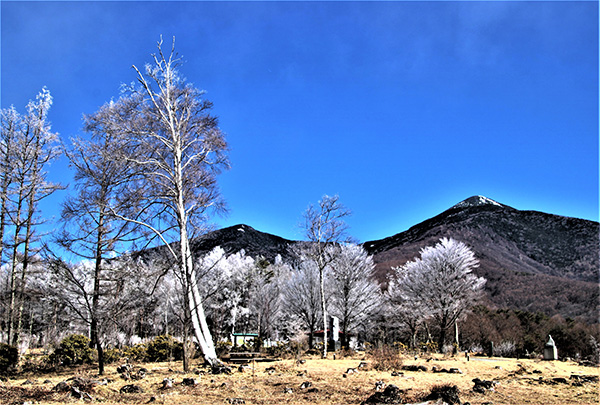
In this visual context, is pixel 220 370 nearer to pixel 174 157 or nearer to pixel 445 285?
pixel 174 157

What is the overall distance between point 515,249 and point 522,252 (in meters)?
1.93

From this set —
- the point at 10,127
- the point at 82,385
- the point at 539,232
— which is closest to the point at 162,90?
the point at 10,127

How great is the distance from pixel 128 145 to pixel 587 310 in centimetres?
5437

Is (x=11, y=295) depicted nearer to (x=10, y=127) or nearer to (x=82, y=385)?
(x=10, y=127)

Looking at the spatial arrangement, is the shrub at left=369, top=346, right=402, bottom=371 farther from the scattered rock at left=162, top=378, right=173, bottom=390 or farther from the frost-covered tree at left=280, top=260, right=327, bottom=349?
the frost-covered tree at left=280, top=260, right=327, bottom=349

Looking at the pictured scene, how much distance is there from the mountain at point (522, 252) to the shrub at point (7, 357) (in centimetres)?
4489

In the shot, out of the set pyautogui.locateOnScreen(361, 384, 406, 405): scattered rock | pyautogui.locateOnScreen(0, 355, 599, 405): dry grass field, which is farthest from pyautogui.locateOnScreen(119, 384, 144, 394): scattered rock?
pyautogui.locateOnScreen(361, 384, 406, 405): scattered rock

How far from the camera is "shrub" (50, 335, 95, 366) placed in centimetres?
1368

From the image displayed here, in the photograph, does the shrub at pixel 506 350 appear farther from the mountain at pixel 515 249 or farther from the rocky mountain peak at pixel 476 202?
the rocky mountain peak at pixel 476 202

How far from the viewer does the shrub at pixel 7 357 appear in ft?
37.8

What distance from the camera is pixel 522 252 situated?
308 feet

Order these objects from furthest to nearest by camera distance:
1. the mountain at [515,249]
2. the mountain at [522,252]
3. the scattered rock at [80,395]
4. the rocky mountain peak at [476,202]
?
the rocky mountain peak at [476,202], the mountain at [515,249], the mountain at [522,252], the scattered rock at [80,395]

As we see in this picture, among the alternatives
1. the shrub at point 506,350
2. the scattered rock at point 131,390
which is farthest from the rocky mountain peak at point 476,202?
the scattered rock at point 131,390

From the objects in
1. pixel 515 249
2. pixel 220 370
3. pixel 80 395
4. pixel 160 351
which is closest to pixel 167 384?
pixel 80 395
